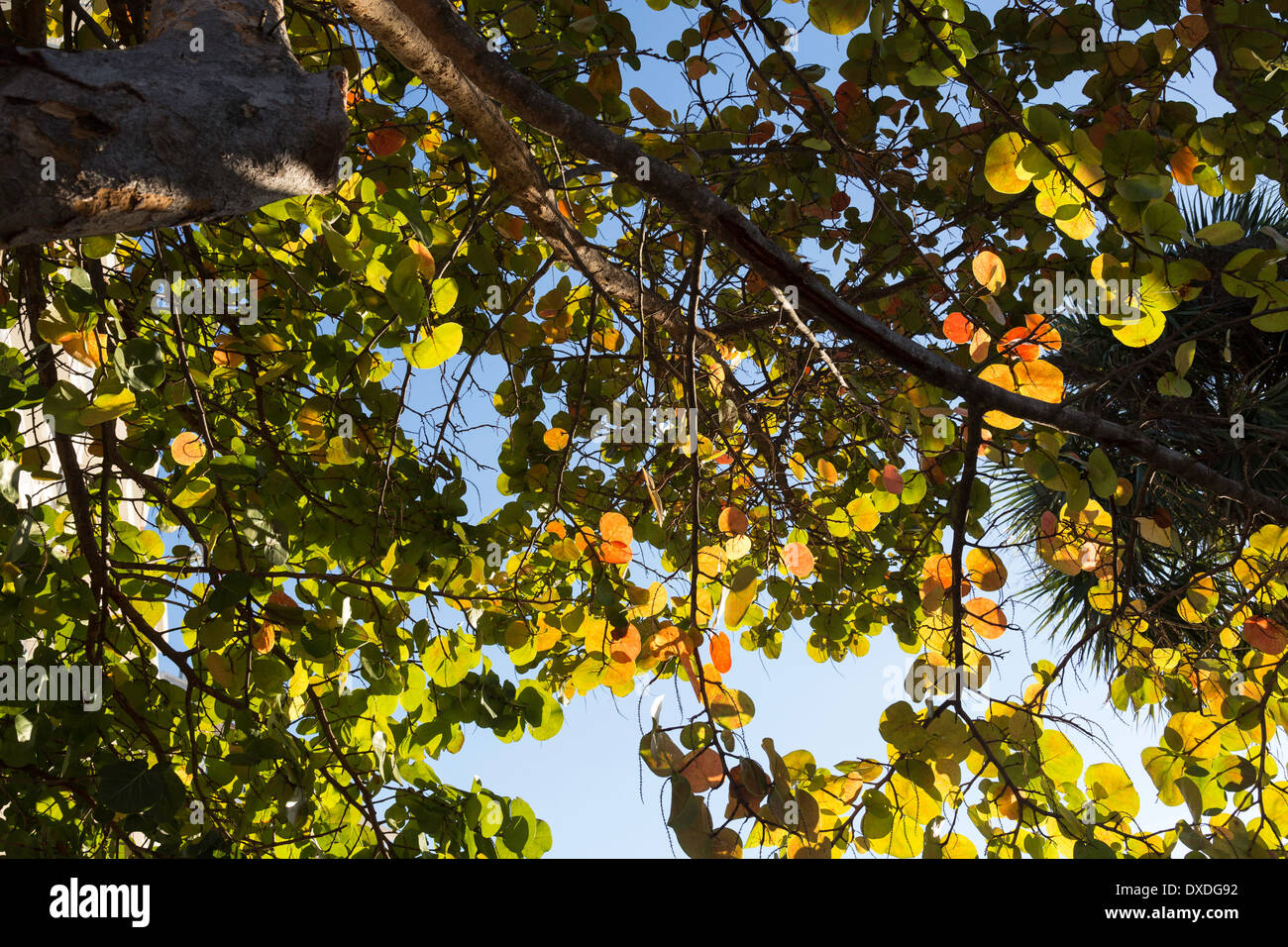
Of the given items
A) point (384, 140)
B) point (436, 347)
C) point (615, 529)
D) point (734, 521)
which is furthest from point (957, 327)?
point (384, 140)

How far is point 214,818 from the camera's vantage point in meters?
1.54

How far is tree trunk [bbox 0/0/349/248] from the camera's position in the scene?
1.98ft

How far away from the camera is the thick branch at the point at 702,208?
3.90 ft

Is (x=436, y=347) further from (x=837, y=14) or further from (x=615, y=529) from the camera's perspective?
(x=837, y=14)

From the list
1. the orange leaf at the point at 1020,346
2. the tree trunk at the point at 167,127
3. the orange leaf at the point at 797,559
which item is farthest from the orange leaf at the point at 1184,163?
the tree trunk at the point at 167,127

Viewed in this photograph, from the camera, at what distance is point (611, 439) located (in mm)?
2154

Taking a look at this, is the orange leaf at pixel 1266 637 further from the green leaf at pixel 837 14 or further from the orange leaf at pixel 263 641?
the orange leaf at pixel 263 641

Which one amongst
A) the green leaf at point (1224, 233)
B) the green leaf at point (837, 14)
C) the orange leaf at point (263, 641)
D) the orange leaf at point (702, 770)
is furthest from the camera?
the orange leaf at point (263, 641)

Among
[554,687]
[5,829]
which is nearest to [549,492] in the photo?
[554,687]

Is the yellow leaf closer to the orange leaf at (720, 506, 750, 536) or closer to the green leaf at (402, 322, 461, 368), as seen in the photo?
the orange leaf at (720, 506, 750, 536)

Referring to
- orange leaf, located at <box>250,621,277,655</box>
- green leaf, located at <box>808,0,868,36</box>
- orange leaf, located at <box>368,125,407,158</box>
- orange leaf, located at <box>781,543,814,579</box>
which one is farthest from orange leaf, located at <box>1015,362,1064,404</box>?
orange leaf, located at <box>250,621,277,655</box>

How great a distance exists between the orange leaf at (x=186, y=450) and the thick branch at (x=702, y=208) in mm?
929

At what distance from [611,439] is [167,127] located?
153 cm
